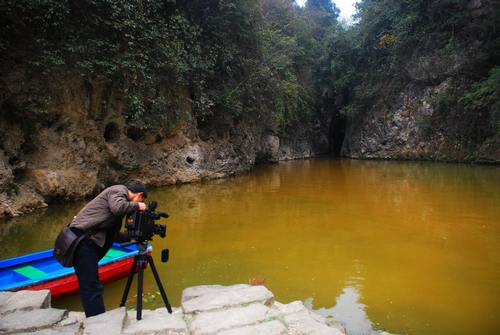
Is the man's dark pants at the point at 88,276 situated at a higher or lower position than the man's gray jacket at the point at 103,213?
lower

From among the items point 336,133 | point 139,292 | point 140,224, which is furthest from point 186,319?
point 336,133

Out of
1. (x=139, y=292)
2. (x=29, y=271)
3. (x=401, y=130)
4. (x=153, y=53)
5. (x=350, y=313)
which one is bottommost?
(x=350, y=313)

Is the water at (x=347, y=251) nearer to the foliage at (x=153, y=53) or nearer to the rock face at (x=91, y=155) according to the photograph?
the rock face at (x=91, y=155)

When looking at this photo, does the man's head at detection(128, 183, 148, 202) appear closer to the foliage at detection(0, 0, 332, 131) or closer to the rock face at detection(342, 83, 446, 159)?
the foliage at detection(0, 0, 332, 131)

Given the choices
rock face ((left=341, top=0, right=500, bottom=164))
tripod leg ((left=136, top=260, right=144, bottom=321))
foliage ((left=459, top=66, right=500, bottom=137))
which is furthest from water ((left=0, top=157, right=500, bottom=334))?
rock face ((left=341, top=0, right=500, bottom=164))

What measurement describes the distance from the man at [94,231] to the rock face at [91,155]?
664cm

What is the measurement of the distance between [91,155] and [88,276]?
8808 mm

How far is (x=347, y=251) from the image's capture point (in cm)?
573

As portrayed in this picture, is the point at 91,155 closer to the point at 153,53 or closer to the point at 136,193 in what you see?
the point at 153,53

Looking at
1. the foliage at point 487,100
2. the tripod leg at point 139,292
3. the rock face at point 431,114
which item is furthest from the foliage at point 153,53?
the foliage at point 487,100

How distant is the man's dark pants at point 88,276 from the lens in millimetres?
3000

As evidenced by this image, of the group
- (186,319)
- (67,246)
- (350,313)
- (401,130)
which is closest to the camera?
(186,319)

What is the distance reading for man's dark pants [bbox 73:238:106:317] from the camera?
3000 millimetres

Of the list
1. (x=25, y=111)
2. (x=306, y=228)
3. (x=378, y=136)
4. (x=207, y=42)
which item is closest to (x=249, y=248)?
(x=306, y=228)
